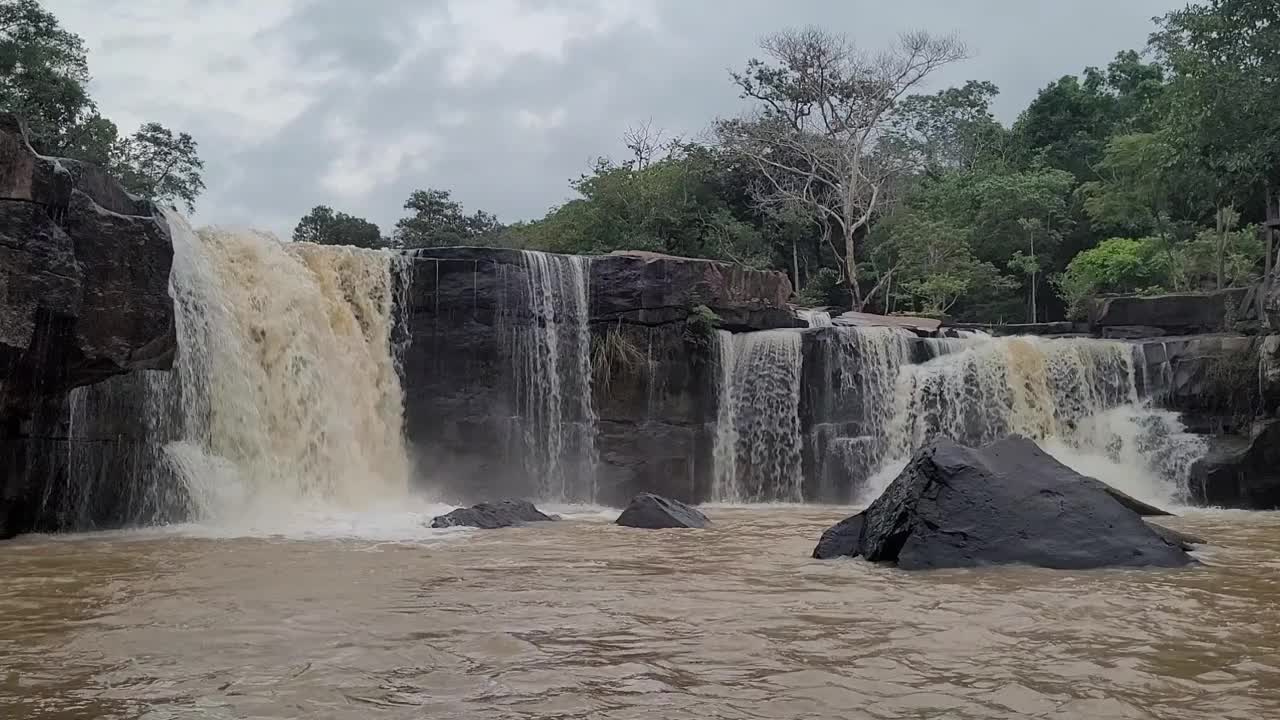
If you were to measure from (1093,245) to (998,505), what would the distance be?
29672mm

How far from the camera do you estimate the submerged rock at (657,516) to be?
36.0 ft

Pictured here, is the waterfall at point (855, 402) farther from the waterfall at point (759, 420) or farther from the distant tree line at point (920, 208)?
the distant tree line at point (920, 208)

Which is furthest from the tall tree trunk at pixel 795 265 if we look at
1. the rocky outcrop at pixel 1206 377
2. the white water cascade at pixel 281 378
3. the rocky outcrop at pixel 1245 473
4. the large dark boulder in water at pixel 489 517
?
the large dark boulder in water at pixel 489 517

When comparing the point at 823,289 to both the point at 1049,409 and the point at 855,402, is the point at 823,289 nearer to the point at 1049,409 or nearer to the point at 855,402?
the point at 1049,409

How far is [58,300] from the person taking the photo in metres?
9.95

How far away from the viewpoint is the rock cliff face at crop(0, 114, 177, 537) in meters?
9.73

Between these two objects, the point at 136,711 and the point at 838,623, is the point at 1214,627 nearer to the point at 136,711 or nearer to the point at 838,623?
the point at 838,623

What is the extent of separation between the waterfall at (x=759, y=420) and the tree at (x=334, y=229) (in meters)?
29.1

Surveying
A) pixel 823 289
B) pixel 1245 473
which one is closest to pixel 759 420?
pixel 1245 473

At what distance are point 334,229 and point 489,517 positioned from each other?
117ft

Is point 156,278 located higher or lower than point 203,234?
lower

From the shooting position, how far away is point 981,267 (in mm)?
30062

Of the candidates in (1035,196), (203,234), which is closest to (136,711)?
(203,234)

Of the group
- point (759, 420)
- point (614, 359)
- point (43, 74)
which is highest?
point (43, 74)
